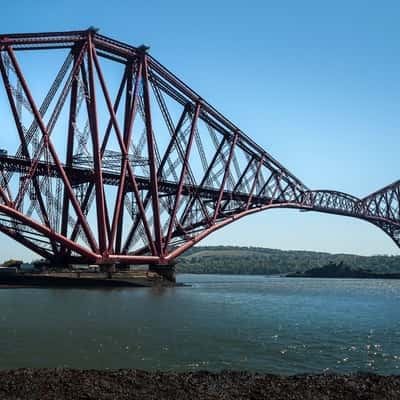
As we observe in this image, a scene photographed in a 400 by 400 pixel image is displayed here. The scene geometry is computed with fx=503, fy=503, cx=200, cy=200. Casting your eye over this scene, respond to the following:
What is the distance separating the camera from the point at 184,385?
11.5m

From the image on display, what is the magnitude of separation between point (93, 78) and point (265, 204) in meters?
44.7

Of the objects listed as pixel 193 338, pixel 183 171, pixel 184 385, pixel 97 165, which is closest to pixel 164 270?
pixel 183 171

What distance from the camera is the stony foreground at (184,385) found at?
10.8 m

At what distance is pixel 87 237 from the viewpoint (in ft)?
154

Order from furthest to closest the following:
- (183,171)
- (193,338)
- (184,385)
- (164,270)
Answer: (183,171), (164,270), (193,338), (184,385)

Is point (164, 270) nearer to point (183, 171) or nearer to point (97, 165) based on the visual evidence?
point (183, 171)

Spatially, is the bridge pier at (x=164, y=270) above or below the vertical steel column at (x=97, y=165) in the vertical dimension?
below

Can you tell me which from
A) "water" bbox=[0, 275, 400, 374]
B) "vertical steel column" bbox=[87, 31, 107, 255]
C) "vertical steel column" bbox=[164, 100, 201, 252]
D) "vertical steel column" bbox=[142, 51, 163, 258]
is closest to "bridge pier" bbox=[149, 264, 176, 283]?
"vertical steel column" bbox=[164, 100, 201, 252]

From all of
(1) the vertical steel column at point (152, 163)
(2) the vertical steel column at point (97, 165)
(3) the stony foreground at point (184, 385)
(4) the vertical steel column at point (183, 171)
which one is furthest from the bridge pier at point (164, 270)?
(3) the stony foreground at point (184, 385)

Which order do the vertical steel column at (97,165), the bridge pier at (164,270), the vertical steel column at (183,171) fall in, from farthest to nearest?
1. the vertical steel column at (183,171)
2. the bridge pier at (164,270)
3. the vertical steel column at (97,165)

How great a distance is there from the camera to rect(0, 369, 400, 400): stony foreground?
1080 centimetres

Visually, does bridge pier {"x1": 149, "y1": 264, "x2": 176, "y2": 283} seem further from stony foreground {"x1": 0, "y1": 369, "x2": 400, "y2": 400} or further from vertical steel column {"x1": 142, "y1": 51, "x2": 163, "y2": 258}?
stony foreground {"x1": 0, "y1": 369, "x2": 400, "y2": 400}

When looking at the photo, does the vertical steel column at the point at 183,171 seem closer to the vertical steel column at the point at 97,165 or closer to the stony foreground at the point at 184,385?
the vertical steel column at the point at 97,165

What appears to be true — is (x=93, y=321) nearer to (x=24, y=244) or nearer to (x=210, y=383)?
(x=210, y=383)
